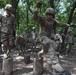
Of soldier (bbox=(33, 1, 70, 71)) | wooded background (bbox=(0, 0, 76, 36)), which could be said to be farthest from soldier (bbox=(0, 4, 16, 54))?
wooded background (bbox=(0, 0, 76, 36))

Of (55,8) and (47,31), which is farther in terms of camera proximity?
(55,8)

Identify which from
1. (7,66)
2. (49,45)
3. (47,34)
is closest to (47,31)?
(47,34)

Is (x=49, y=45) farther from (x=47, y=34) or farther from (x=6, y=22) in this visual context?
(x=6, y=22)

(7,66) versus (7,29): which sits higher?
(7,29)

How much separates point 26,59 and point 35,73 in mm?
2357

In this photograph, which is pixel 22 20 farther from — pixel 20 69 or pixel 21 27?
pixel 20 69

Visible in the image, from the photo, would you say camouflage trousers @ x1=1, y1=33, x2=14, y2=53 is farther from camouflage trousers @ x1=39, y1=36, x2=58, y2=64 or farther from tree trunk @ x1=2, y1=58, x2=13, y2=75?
camouflage trousers @ x1=39, y1=36, x2=58, y2=64

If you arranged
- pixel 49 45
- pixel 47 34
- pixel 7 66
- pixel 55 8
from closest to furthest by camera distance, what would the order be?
pixel 49 45
pixel 47 34
pixel 7 66
pixel 55 8

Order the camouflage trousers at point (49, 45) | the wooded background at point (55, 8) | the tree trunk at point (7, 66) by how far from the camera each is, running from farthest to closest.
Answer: the wooded background at point (55, 8) → the tree trunk at point (7, 66) → the camouflage trousers at point (49, 45)

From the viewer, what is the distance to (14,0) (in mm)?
13578

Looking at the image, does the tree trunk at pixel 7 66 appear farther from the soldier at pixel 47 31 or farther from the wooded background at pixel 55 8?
the wooded background at pixel 55 8

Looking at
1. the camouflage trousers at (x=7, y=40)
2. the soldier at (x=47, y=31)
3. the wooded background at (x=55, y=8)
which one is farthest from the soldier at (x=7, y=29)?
the wooded background at (x=55, y=8)

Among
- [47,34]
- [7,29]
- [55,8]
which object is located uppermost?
[55,8]

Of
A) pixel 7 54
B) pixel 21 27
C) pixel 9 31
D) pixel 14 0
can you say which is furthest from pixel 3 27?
pixel 21 27
